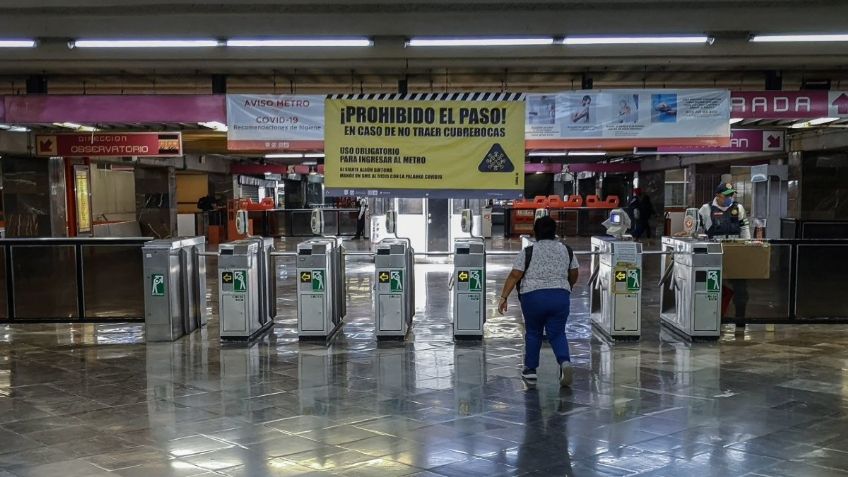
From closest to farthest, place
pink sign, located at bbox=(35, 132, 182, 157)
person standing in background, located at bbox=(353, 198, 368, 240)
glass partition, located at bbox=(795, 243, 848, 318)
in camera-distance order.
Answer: glass partition, located at bbox=(795, 243, 848, 318) → pink sign, located at bbox=(35, 132, 182, 157) → person standing in background, located at bbox=(353, 198, 368, 240)

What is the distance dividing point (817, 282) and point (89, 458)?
13.5m

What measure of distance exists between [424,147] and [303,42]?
6.41 feet

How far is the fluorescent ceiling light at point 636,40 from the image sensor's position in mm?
8117

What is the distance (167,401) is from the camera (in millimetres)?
5973

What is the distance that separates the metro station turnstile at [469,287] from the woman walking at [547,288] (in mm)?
1838

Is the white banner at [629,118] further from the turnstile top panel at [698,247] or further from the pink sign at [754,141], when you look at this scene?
the pink sign at [754,141]

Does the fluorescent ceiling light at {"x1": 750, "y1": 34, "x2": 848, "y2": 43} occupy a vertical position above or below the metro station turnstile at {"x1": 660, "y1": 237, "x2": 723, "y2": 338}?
above

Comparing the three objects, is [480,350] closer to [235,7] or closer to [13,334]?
[235,7]

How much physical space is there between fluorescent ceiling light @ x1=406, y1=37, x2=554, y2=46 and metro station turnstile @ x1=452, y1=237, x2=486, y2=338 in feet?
7.88

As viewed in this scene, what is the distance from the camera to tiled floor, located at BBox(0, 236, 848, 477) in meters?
4.58

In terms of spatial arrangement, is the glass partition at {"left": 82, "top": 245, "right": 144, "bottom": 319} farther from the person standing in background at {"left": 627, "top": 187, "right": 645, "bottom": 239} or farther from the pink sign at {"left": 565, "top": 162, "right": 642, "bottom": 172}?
the pink sign at {"left": 565, "top": 162, "right": 642, "bottom": 172}

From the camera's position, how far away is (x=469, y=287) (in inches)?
323

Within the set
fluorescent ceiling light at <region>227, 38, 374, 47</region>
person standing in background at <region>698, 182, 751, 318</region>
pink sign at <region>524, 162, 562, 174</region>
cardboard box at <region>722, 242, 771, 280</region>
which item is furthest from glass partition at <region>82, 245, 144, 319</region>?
pink sign at <region>524, 162, 562, 174</region>

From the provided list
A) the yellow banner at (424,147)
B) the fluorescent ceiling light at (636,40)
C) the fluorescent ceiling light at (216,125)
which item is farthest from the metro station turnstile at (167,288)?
the fluorescent ceiling light at (636,40)
